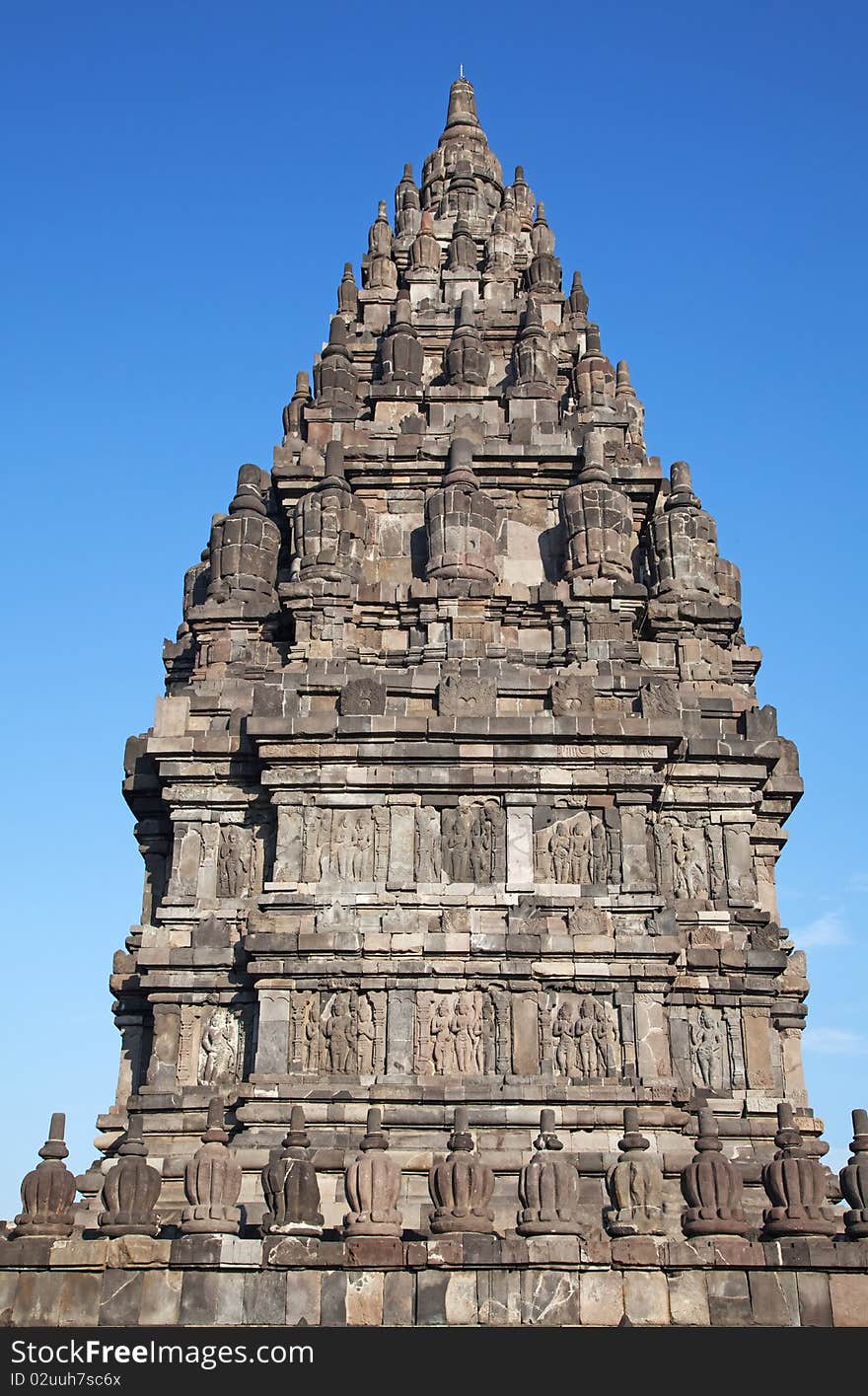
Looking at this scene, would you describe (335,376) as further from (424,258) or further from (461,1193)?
(461,1193)

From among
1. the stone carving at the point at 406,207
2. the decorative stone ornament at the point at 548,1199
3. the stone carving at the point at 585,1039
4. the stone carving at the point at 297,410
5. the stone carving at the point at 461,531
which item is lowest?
the decorative stone ornament at the point at 548,1199

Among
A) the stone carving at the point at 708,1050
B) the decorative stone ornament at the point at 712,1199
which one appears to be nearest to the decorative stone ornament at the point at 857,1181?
the decorative stone ornament at the point at 712,1199

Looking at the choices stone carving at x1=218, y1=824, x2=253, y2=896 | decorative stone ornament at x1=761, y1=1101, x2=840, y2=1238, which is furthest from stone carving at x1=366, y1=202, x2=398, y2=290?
decorative stone ornament at x1=761, y1=1101, x2=840, y2=1238

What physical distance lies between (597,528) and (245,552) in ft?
21.2

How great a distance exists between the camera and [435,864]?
74.1 feet

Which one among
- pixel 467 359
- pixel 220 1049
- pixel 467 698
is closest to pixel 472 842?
pixel 467 698

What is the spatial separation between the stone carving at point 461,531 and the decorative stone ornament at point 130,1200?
12.6 meters

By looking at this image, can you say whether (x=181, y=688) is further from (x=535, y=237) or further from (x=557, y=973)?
(x=535, y=237)

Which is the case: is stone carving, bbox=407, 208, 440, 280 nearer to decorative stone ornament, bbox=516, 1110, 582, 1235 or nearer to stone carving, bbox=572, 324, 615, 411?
stone carving, bbox=572, 324, 615, 411

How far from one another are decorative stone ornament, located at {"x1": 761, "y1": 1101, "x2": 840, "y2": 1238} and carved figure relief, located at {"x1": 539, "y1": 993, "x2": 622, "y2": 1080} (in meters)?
5.10

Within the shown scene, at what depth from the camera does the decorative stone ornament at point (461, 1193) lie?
50.0 feet

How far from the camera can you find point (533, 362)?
30.2 m

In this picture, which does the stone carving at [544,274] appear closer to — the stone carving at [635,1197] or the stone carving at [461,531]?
the stone carving at [461,531]

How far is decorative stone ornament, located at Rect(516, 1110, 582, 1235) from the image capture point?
1498cm
